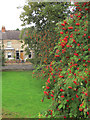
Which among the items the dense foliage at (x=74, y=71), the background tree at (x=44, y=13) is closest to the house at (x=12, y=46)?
the background tree at (x=44, y=13)

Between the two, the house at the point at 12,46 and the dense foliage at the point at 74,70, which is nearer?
the dense foliage at the point at 74,70

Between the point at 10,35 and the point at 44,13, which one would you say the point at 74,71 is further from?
the point at 10,35

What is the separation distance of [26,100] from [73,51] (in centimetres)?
667

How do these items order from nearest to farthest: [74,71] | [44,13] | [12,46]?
[74,71]
[44,13]
[12,46]

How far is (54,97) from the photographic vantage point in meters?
6.38

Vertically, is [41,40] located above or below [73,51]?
above

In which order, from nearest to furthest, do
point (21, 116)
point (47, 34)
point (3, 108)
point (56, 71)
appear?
point (56, 71) < point (21, 116) < point (3, 108) < point (47, 34)

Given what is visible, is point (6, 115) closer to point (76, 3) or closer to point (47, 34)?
point (76, 3)

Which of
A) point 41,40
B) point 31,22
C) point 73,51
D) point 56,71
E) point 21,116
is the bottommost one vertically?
point 21,116

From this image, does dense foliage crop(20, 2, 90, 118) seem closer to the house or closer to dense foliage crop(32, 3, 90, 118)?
dense foliage crop(32, 3, 90, 118)

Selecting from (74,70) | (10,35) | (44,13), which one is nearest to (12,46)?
(10,35)

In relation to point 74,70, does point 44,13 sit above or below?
above

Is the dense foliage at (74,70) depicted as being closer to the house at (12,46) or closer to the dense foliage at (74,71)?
the dense foliage at (74,71)

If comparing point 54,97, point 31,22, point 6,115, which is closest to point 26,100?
point 6,115
